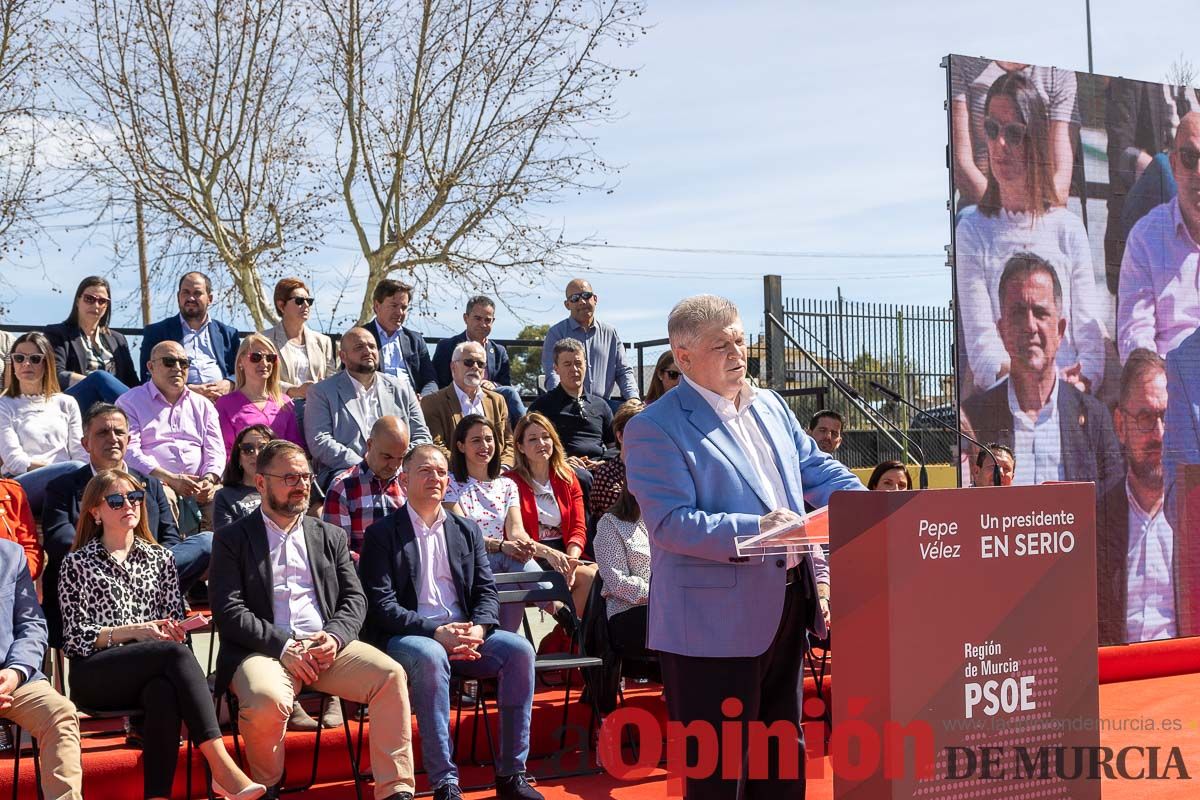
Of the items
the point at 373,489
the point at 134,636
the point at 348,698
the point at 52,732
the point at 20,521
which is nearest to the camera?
the point at 52,732

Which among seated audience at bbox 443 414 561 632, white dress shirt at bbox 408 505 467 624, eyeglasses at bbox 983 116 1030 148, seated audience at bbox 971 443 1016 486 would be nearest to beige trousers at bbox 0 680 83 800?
white dress shirt at bbox 408 505 467 624

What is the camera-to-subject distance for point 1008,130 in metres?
7.11

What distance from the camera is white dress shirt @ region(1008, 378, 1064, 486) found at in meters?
7.12

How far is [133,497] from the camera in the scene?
5.18 metres

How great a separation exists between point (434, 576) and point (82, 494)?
1.57 metres

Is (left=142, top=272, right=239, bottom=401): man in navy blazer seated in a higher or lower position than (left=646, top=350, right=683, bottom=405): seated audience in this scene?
higher

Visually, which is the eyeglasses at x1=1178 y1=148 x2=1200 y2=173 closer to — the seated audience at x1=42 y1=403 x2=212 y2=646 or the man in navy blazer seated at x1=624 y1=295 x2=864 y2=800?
the man in navy blazer seated at x1=624 y1=295 x2=864 y2=800

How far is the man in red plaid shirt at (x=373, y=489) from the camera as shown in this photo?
641 centimetres

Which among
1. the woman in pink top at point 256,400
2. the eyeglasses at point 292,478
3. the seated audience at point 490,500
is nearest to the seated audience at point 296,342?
the woman in pink top at point 256,400

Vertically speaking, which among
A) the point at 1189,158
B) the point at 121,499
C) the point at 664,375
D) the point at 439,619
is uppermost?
the point at 1189,158

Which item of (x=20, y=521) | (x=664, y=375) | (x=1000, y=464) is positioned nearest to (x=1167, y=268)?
(x=1000, y=464)

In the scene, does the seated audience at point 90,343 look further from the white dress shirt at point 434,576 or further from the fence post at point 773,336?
the fence post at point 773,336

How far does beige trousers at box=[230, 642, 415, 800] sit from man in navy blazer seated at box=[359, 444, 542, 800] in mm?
117

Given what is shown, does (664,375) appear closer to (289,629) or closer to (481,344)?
(481,344)
